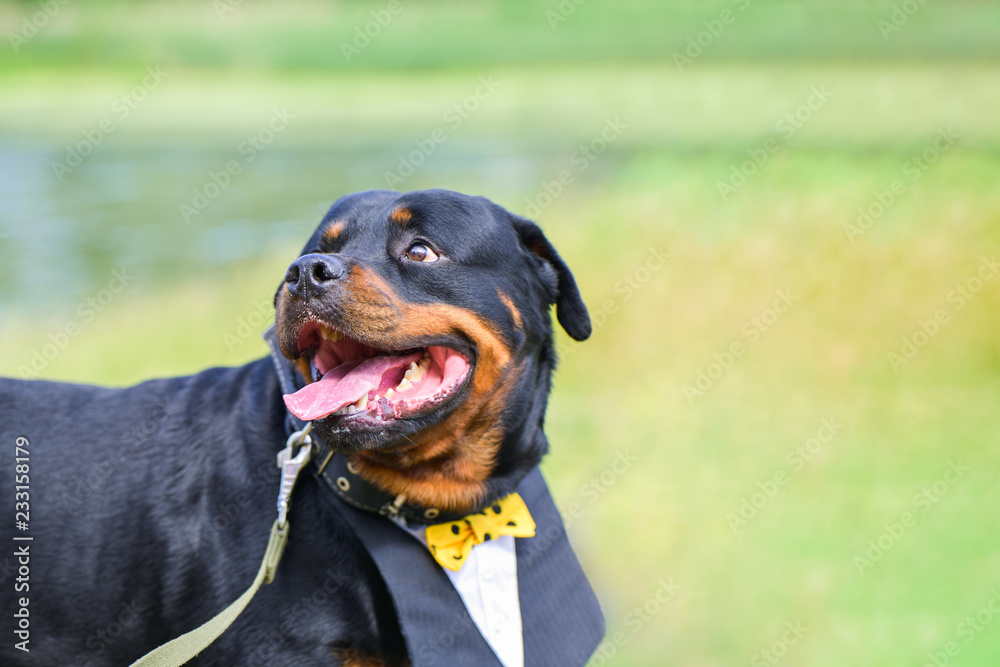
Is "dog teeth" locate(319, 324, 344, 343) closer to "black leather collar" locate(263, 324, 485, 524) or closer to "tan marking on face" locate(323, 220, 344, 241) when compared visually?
"black leather collar" locate(263, 324, 485, 524)

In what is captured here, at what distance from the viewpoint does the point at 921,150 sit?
812 centimetres

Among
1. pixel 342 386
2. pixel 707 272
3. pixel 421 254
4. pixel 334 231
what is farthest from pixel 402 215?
pixel 707 272

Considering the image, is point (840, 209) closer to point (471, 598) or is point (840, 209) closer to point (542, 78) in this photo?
point (471, 598)

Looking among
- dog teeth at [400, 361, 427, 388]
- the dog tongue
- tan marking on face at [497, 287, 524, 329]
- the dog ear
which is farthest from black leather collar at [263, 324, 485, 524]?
the dog ear

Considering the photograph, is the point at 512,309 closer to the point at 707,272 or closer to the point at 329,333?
the point at 329,333

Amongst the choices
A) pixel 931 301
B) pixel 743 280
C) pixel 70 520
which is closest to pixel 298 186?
pixel 743 280

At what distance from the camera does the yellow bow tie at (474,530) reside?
2.51m

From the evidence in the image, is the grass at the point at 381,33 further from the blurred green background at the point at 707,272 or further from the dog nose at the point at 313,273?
the dog nose at the point at 313,273

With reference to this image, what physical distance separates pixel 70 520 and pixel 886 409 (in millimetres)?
5136

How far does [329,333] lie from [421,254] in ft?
1.17

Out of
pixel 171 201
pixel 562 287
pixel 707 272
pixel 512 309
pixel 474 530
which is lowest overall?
pixel 171 201

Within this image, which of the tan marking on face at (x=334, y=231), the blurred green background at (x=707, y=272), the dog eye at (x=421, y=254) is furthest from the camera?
the blurred green background at (x=707, y=272)

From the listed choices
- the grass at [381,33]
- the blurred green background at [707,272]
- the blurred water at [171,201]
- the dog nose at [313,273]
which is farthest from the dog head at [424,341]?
the grass at [381,33]

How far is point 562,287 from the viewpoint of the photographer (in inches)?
114
